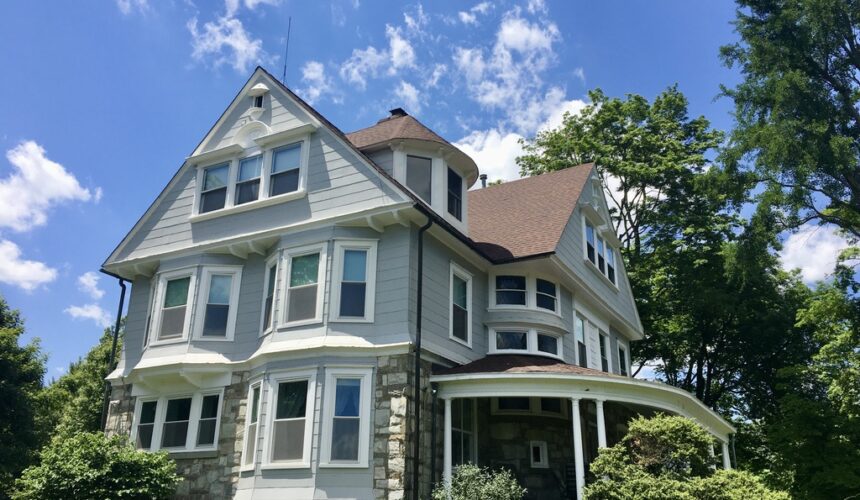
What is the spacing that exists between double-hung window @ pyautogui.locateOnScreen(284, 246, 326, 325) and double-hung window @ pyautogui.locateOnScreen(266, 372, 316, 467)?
126 centimetres

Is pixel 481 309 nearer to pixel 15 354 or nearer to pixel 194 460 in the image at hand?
pixel 194 460

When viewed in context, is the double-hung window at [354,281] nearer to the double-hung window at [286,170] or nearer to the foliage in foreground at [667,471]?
the double-hung window at [286,170]

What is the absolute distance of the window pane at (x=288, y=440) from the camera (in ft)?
44.1

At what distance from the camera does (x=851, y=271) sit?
18.7 m

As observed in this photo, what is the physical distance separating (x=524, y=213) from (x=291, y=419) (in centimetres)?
911

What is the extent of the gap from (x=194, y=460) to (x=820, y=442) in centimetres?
1422

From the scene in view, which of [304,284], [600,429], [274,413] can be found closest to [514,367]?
[600,429]

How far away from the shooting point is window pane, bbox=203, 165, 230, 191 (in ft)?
56.6

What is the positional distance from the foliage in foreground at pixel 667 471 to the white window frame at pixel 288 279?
625cm

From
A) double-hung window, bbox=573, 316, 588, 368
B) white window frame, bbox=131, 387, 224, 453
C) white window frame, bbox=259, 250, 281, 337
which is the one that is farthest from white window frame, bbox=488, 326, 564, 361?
white window frame, bbox=131, 387, 224, 453

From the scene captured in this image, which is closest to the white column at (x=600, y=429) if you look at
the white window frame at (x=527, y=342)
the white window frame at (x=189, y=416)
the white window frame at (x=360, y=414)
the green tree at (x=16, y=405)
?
the white window frame at (x=527, y=342)

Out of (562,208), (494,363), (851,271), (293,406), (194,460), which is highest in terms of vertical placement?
(562,208)

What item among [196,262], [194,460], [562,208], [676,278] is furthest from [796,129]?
[194,460]

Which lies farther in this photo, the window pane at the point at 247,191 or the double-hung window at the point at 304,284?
the window pane at the point at 247,191
